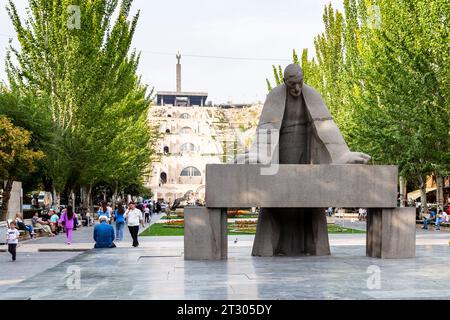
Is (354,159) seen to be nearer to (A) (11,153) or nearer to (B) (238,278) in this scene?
(B) (238,278)

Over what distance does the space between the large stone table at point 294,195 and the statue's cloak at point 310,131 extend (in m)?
0.55

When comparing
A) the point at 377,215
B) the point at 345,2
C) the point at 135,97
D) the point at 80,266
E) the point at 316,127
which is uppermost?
the point at 345,2

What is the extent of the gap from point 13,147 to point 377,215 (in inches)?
776

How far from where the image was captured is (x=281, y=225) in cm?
1497

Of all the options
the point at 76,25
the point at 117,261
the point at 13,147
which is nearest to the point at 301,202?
the point at 117,261

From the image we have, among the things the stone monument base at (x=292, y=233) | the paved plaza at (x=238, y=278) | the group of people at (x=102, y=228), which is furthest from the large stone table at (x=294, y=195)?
the group of people at (x=102, y=228)

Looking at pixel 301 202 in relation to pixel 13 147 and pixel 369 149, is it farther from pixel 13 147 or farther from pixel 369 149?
pixel 369 149

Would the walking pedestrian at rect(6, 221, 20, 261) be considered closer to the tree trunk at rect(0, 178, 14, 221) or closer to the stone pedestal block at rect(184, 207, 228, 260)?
the stone pedestal block at rect(184, 207, 228, 260)

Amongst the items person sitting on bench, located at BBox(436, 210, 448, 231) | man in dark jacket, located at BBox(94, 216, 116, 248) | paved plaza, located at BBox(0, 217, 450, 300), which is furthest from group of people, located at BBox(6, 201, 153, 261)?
person sitting on bench, located at BBox(436, 210, 448, 231)

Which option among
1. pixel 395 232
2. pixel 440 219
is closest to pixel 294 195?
pixel 395 232

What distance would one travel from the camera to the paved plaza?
30.6 feet

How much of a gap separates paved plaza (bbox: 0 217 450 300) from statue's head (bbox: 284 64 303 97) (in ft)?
11.3

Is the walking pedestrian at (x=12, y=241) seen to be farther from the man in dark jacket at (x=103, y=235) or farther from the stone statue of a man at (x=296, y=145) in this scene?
the stone statue of a man at (x=296, y=145)
